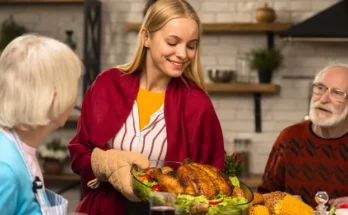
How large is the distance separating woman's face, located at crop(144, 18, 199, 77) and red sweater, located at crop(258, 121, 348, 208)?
1.16 m

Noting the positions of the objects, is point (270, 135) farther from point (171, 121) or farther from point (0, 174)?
point (0, 174)

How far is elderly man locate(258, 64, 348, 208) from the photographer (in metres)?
3.46

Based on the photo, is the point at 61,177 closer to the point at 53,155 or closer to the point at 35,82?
the point at 53,155

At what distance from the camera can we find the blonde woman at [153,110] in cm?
250

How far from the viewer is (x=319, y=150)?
11.5 feet

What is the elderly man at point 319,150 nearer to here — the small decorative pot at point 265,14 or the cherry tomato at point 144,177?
the cherry tomato at point 144,177

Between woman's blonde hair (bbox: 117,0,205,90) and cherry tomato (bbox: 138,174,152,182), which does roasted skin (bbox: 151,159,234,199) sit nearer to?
cherry tomato (bbox: 138,174,152,182)

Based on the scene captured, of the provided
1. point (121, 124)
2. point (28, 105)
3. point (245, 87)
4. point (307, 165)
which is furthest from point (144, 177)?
point (245, 87)

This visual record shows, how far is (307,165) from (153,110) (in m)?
1.14

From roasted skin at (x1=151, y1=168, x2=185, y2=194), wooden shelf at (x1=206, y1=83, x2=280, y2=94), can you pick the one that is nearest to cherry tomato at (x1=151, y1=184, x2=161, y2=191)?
roasted skin at (x1=151, y1=168, x2=185, y2=194)

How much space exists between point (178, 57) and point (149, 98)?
223 millimetres

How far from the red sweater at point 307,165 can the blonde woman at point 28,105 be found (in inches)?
71.0

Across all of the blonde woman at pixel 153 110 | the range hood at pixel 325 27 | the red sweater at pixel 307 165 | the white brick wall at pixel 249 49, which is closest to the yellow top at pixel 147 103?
the blonde woman at pixel 153 110

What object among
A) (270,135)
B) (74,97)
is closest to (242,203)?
(74,97)
